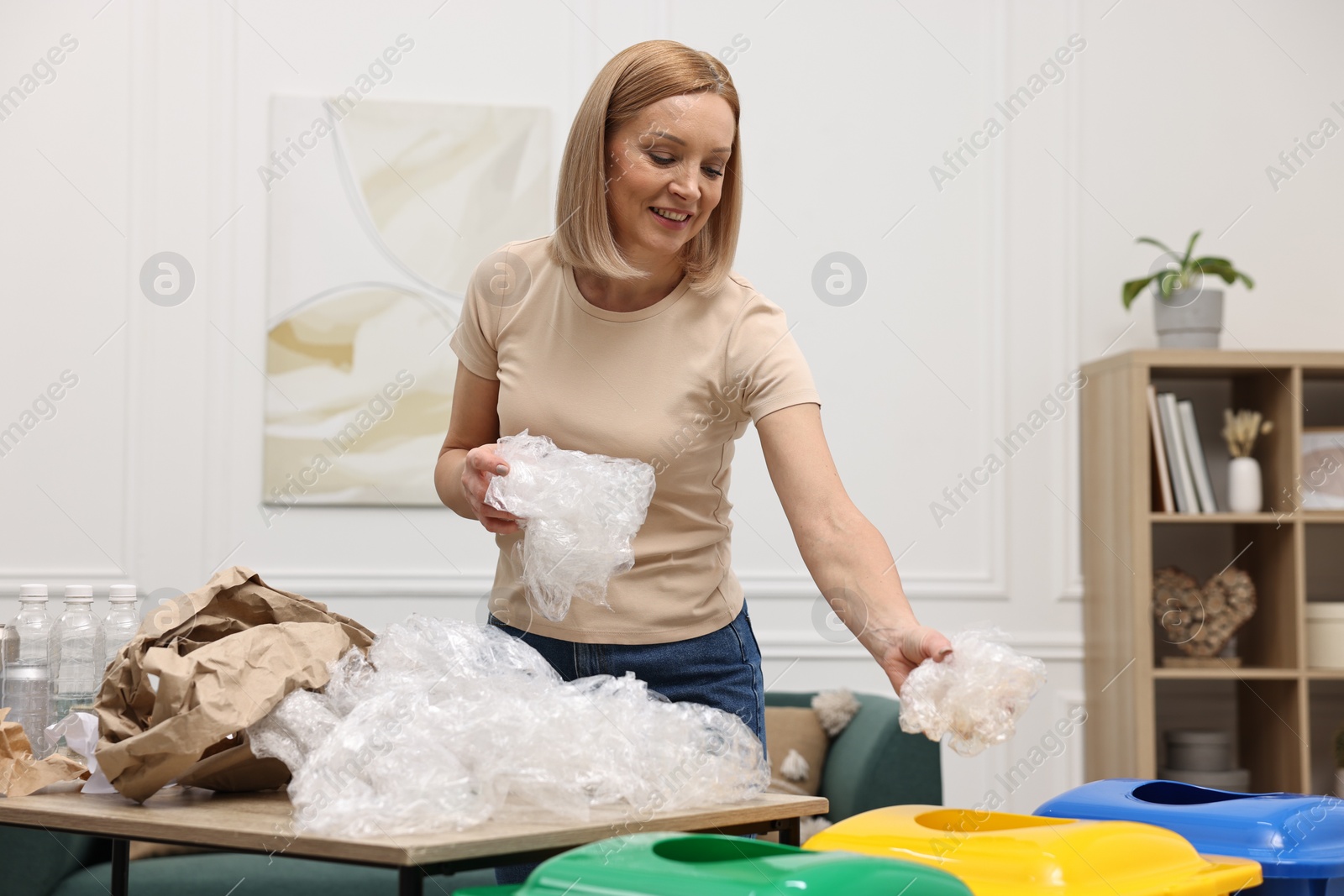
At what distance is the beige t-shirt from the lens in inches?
58.7

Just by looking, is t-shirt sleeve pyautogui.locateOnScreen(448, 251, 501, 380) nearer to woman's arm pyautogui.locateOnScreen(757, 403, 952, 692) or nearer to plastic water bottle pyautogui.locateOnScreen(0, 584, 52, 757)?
woman's arm pyautogui.locateOnScreen(757, 403, 952, 692)

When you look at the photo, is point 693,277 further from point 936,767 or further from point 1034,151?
point 1034,151

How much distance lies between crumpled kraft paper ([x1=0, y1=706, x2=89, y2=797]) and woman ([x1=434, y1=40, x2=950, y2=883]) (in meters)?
0.52

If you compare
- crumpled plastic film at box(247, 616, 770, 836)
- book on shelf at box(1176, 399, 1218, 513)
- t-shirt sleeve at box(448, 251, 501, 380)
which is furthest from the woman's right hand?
book on shelf at box(1176, 399, 1218, 513)

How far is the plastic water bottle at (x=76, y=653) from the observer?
1.62 metres

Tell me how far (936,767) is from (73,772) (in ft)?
6.70

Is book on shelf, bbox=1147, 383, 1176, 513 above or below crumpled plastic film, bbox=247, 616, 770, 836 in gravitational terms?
above

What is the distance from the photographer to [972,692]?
1.13 meters

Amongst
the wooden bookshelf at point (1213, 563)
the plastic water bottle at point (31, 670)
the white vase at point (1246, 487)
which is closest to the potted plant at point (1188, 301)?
the wooden bookshelf at point (1213, 563)

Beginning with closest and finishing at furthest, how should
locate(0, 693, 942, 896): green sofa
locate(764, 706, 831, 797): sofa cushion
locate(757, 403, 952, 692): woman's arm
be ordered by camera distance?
locate(757, 403, 952, 692): woman's arm → locate(0, 693, 942, 896): green sofa → locate(764, 706, 831, 797): sofa cushion

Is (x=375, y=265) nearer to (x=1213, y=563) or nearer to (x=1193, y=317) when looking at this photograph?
(x=1193, y=317)

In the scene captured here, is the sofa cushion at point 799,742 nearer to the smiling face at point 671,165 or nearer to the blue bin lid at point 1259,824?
the blue bin lid at point 1259,824

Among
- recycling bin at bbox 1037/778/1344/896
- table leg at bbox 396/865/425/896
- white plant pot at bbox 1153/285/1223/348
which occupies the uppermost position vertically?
white plant pot at bbox 1153/285/1223/348

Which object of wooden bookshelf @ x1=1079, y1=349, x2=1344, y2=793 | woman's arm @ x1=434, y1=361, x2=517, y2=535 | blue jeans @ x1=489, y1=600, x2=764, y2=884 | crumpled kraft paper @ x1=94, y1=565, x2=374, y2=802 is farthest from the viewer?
wooden bookshelf @ x1=1079, y1=349, x2=1344, y2=793
